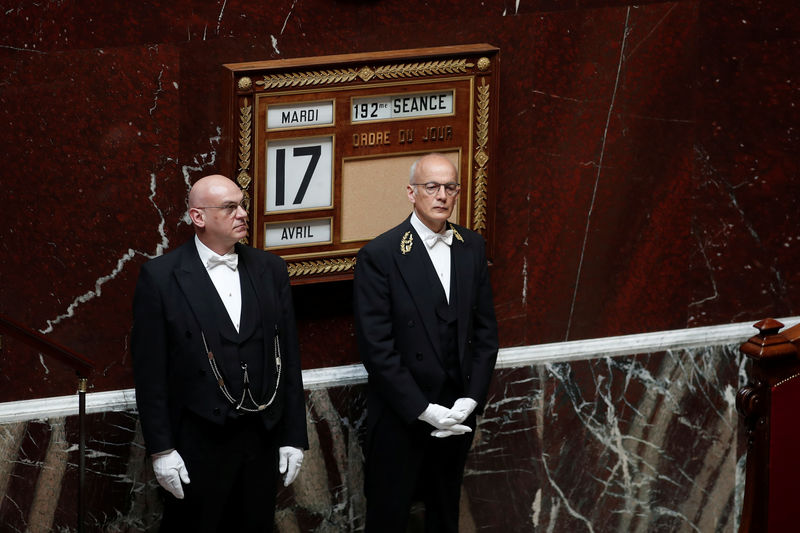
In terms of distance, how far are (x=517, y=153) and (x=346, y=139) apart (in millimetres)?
852

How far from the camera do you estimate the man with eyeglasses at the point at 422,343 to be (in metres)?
5.35

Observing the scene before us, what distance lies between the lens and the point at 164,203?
5.48 m

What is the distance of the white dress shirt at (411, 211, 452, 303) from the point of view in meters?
5.46

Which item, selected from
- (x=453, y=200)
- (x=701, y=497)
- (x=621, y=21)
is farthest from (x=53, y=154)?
(x=701, y=497)

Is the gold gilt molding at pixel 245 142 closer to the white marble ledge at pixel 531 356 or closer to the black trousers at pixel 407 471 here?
the white marble ledge at pixel 531 356

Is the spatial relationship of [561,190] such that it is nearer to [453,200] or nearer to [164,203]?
[453,200]

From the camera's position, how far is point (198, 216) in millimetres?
5031

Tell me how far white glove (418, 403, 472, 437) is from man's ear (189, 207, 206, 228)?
1.14 meters

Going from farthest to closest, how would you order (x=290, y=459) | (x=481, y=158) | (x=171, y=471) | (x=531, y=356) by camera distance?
(x=531, y=356) → (x=481, y=158) → (x=290, y=459) → (x=171, y=471)

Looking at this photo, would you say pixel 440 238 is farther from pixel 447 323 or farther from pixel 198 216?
→ pixel 198 216

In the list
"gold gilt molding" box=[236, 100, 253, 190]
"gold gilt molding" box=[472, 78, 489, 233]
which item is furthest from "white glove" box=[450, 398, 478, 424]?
"gold gilt molding" box=[236, 100, 253, 190]

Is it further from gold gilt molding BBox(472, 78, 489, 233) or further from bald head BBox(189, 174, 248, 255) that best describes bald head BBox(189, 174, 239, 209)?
gold gilt molding BBox(472, 78, 489, 233)

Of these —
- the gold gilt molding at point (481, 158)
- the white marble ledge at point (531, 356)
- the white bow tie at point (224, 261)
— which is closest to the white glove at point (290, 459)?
the white marble ledge at point (531, 356)

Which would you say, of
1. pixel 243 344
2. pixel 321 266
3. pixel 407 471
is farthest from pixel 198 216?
pixel 407 471
